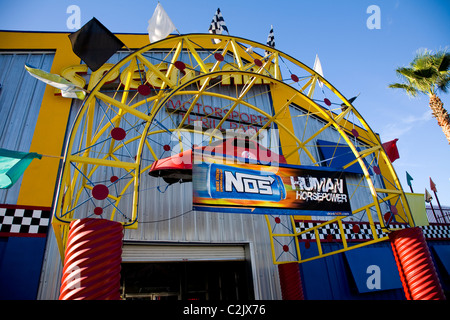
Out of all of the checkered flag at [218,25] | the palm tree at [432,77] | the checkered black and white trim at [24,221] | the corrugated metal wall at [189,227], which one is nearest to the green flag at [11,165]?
the checkered black and white trim at [24,221]

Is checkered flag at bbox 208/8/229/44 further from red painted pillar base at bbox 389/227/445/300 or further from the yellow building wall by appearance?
red painted pillar base at bbox 389/227/445/300

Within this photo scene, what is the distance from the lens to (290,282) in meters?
7.32

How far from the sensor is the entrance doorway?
929cm

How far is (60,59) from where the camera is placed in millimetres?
8359

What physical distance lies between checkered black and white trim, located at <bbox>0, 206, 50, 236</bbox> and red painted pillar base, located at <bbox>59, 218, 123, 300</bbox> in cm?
360

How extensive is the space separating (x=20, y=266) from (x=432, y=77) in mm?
16537

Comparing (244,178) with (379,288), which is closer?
(244,178)

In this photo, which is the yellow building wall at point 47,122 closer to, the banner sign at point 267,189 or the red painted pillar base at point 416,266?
the banner sign at point 267,189

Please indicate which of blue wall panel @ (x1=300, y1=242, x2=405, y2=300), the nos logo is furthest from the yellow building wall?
blue wall panel @ (x1=300, y1=242, x2=405, y2=300)

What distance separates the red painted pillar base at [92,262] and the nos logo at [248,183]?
231 cm

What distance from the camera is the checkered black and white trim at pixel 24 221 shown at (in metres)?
5.99
